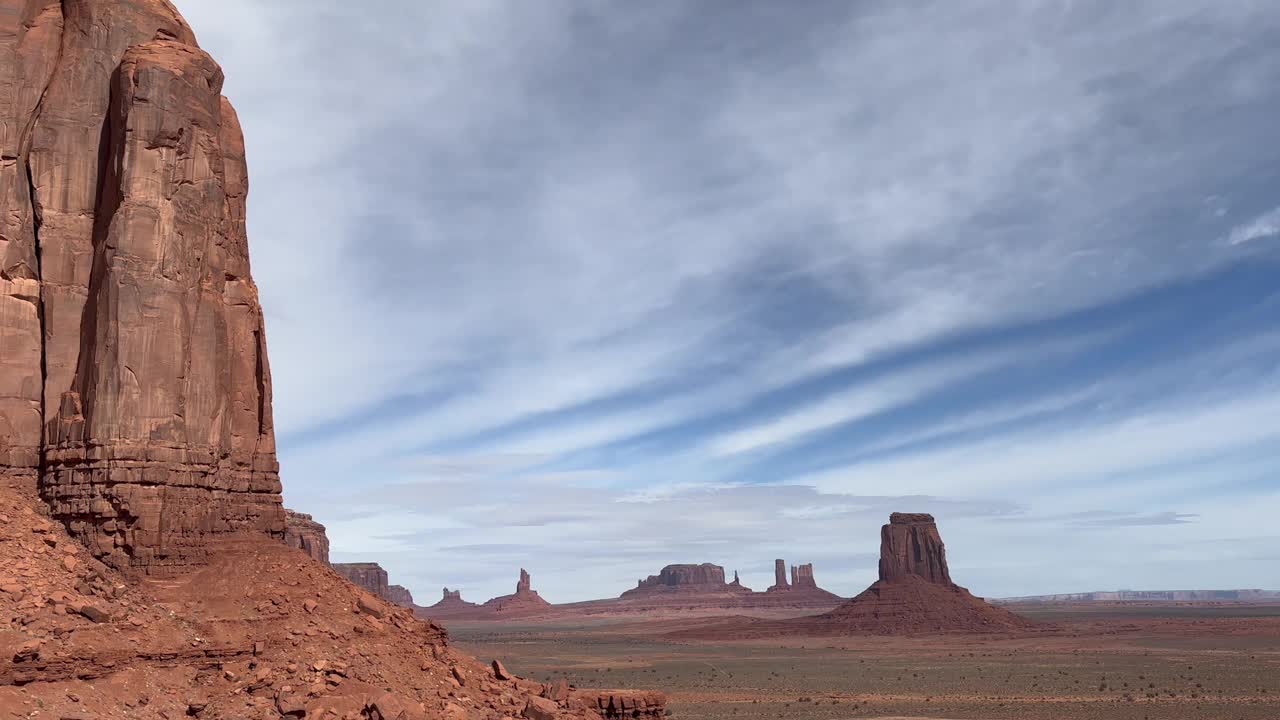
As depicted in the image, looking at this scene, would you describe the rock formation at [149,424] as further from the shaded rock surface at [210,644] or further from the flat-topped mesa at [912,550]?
the flat-topped mesa at [912,550]

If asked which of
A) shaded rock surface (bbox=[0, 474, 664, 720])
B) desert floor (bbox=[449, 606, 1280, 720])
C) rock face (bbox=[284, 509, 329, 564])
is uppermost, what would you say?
rock face (bbox=[284, 509, 329, 564])

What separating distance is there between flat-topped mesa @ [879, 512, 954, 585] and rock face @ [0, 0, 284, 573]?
13331cm

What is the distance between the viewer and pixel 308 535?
4129 inches

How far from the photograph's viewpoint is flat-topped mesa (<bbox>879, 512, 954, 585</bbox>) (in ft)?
479

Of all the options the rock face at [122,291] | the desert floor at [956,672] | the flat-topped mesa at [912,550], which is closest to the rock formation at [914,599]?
the flat-topped mesa at [912,550]

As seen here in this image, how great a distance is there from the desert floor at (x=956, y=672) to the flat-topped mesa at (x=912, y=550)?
→ 19.1 metres

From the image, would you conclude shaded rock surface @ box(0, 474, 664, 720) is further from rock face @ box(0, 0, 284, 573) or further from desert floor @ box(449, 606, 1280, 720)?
desert floor @ box(449, 606, 1280, 720)

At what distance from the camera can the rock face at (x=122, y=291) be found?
20406 mm

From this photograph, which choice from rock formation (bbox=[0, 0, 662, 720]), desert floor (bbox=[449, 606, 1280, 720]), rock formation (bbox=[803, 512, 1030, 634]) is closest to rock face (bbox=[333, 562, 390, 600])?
desert floor (bbox=[449, 606, 1280, 720])

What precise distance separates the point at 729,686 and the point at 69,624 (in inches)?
2078

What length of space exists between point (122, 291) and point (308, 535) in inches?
3521

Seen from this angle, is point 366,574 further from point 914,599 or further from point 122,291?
point 122,291

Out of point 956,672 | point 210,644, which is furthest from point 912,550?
point 210,644

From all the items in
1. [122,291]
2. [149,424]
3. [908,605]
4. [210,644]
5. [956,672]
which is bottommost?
[956,672]
